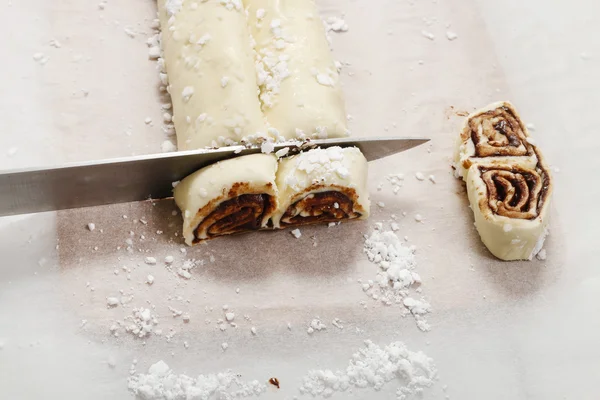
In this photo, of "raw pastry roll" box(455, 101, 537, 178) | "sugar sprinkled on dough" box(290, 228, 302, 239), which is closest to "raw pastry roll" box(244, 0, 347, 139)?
"sugar sprinkled on dough" box(290, 228, 302, 239)

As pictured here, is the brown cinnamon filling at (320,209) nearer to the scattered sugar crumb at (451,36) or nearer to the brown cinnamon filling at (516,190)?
Result: the brown cinnamon filling at (516,190)

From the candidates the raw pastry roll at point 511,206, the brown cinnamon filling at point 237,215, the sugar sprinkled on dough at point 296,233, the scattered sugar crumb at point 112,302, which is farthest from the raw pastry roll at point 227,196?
the raw pastry roll at point 511,206

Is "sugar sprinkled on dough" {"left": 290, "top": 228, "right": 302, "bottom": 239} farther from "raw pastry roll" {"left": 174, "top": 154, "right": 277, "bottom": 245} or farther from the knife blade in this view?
the knife blade

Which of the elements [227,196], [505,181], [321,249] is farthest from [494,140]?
[227,196]

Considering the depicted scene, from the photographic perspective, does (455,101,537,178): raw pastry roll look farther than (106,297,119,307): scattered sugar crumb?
Yes

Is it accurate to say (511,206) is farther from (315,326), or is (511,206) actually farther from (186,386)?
(186,386)
